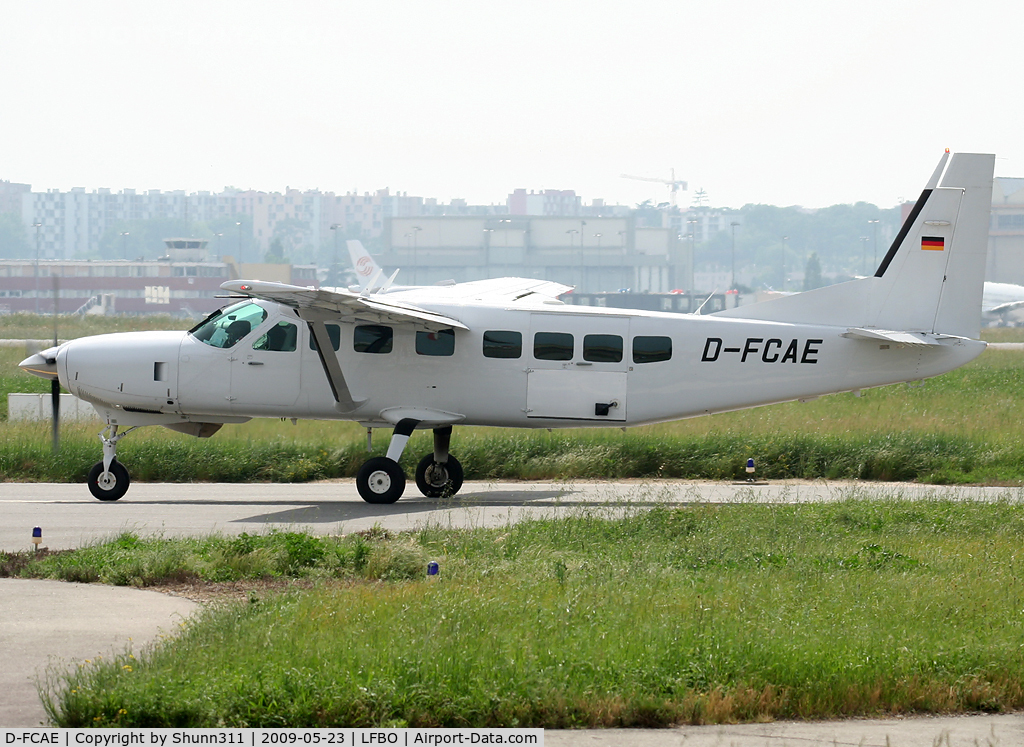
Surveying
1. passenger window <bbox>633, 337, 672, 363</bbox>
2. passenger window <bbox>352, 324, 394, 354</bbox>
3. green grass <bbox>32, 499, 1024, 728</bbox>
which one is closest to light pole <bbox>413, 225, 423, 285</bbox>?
passenger window <bbox>352, 324, 394, 354</bbox>

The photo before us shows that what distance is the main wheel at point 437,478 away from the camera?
57.2 ft

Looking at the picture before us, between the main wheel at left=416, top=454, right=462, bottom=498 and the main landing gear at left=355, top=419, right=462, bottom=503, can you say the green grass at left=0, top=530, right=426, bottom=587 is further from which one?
the main wheel at left=416, top=454, right=462, bottom=498

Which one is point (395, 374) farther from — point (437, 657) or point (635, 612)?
point (437, 657)

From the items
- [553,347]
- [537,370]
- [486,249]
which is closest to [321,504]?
[537,370]

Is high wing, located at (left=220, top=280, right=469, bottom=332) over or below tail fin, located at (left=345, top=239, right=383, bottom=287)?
over

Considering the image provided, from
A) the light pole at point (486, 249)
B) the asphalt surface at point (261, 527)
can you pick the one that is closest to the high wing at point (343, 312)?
the asphalt surface at point (261, 527)

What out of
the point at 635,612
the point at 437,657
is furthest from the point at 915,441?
the point at 437,657

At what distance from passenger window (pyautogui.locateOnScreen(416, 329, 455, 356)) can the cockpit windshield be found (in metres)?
2.37

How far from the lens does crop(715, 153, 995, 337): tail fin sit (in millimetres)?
16797

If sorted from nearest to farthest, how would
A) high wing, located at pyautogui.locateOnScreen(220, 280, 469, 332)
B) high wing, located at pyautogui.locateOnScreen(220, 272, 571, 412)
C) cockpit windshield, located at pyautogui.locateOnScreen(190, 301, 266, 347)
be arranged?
high wing, located at pyautogui.locateOnScreen(220, 280, 469, 332) → high wing, located at pyautogui.locateOnScreen(220, 272, 571, 412) → cockpit windshield, located at pyautogui.locateOnScreen(190, 301, 266, 347)

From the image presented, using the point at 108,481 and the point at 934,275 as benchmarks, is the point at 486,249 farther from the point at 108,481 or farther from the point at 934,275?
the point at 108,481

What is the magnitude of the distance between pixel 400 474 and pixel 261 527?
9.44 feet

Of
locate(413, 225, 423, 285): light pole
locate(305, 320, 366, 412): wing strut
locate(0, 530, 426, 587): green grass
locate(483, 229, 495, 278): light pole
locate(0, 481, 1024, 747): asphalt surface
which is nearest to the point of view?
locate(0, 481, 1024, 747): asphalt surface

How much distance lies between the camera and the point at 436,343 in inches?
666
